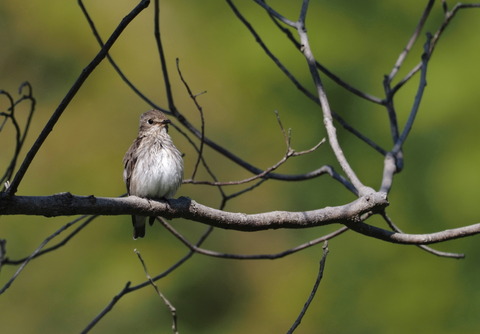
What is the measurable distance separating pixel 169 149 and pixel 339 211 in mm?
2041

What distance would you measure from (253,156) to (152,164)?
3.45m

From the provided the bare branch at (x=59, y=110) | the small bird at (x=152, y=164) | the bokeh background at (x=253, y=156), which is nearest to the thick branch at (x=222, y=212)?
the bare branch at (x=59, y=110)

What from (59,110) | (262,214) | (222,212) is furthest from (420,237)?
(59,110)

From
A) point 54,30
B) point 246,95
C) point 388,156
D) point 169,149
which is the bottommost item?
point 388,156

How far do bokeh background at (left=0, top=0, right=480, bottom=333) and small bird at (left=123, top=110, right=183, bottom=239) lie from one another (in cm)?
205

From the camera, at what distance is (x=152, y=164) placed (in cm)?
514

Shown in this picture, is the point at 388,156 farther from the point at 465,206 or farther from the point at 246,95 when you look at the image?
the point at 246,95

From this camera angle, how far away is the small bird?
197 inches

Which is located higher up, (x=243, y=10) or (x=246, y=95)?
(x=243, y=10)

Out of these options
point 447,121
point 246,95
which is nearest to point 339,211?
point 447,121

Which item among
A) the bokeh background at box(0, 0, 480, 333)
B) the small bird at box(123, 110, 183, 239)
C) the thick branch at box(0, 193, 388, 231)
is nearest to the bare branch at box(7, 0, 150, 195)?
the thick branch at box(0, 193, 388, 231)

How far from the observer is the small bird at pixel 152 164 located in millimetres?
5000

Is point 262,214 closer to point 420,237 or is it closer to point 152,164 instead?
point 420,237

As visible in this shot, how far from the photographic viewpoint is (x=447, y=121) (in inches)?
327
